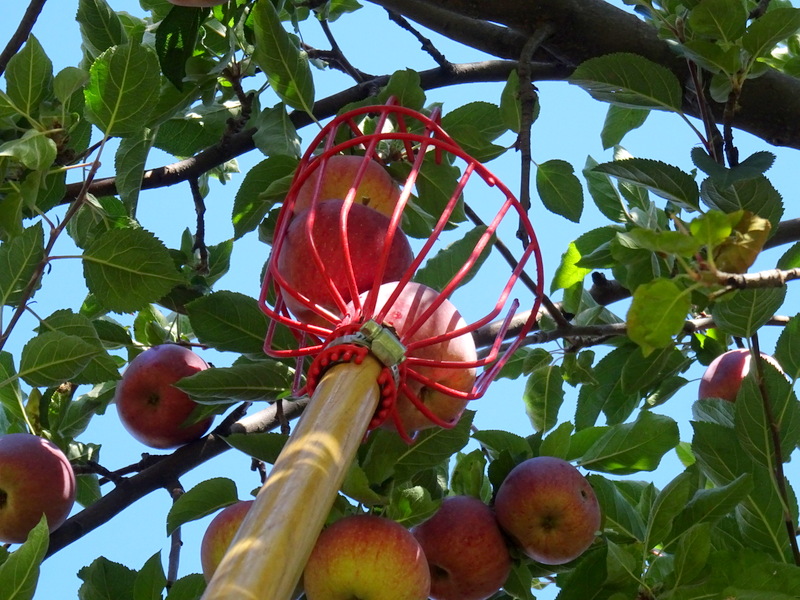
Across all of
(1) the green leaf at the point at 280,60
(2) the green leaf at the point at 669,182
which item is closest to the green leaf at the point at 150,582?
(1) the green leaf at the point at 280,60

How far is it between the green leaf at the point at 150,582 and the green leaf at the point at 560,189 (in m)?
1.04

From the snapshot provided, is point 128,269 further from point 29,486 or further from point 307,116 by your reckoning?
point 307,116

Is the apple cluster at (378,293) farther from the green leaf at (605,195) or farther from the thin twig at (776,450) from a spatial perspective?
the green leaf at (605,195)

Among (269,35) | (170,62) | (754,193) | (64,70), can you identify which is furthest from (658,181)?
(64,70)

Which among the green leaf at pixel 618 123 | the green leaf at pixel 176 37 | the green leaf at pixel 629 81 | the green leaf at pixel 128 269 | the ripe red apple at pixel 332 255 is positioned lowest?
the ripe red apple at pixel 332 255

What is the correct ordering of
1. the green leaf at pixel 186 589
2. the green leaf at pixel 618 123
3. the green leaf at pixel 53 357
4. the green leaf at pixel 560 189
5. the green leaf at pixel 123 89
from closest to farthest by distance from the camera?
the green leaf at pixel 186 589, the green leaf at pixel 53 357, the green leaf at pixel 123 89, the green leaf at pixel 560 189, the green leaf at pixel 618 123

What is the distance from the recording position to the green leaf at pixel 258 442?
1.50 meters

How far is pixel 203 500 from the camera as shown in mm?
1646

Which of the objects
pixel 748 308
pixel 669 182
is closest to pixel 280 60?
pixel 669 182

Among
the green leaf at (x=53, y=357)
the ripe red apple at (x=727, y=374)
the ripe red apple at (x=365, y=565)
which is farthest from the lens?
the ripe red apple at (x=727, y=374)

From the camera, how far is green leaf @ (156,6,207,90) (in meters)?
2.02

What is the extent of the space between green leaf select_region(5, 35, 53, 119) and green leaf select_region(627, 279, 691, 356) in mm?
1396

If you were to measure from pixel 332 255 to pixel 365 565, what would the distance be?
424 millimetres

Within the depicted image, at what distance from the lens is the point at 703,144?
1.83 m
